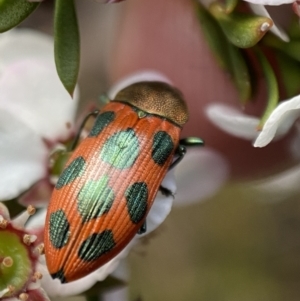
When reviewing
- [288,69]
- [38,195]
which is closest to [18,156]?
[38,195]

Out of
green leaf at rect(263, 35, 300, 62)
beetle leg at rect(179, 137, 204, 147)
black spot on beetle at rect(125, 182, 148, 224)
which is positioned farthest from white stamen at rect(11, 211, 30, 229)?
green leaf at rect(263, 35, 300, 62)

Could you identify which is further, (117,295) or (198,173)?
(198,173)

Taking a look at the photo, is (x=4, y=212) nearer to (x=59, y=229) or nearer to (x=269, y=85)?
(x=59, y=229)

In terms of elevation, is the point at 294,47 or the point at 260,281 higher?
the point at 294,47

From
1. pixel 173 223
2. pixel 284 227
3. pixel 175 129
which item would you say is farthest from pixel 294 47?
pixel 284 227

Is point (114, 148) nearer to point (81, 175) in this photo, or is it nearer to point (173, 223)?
point (81, 175)

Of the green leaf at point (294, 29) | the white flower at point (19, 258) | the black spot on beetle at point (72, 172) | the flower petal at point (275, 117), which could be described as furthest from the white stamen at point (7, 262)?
the green leaf at point (294, 29)
